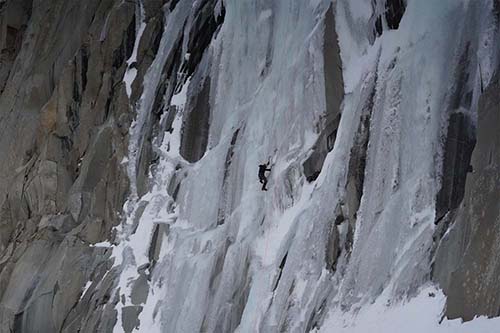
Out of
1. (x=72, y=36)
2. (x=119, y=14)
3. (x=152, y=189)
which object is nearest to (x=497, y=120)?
(x=152, y=189)

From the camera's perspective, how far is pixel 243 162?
56.4 feet

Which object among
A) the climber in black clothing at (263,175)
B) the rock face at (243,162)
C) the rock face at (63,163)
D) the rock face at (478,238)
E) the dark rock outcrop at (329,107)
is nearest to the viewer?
the rock face at (478,238)

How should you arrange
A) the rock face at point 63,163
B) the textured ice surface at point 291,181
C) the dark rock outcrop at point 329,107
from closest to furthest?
the textured ice surface at point 291,181 < the dark rock outcrop at point 329,107 < the rock face at point 63,163

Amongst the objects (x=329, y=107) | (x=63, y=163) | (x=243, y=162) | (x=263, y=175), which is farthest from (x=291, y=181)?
(x=63, y=163)

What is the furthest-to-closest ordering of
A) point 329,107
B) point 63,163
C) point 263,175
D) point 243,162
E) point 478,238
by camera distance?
1. point 63,163
2. point 243,162
3. point 263,175
4. point 329,107
5. point 478,238

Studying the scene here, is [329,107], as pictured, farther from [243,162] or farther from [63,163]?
[63,163]

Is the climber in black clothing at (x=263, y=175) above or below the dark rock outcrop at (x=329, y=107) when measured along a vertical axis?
below

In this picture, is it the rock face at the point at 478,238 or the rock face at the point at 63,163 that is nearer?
the rock face at the point at 478,238

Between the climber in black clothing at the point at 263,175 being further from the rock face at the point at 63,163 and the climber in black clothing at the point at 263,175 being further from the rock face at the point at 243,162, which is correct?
the rock face at the point at 63,163

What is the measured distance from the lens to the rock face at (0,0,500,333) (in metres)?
11.6

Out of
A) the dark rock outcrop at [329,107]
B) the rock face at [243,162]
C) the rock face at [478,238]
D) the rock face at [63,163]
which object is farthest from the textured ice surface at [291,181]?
the rock face at [63,163]

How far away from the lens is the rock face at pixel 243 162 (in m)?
11.6

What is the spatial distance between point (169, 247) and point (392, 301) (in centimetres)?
806

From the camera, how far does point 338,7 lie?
15.4 m
